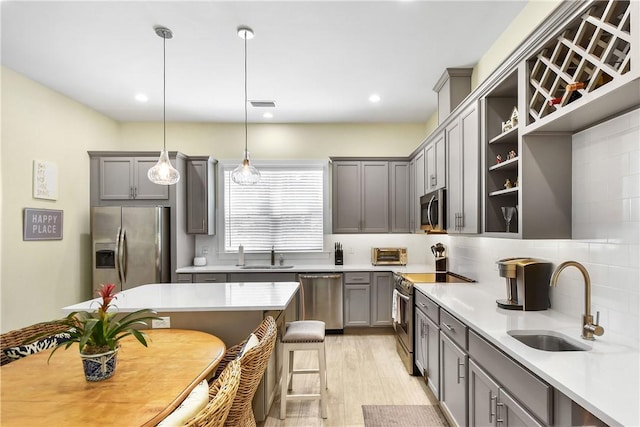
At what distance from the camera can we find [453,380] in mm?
2322

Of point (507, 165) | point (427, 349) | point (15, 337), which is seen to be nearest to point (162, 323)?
point (15, 337)

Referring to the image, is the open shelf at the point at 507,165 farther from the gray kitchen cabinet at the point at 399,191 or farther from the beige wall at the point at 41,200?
the beige wall at the point at 41,200

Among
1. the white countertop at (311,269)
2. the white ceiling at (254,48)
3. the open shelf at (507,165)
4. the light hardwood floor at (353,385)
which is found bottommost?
the light hardwood floor at (353,385)

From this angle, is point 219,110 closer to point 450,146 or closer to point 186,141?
point 186,141

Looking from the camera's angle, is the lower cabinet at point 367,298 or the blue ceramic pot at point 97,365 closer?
the blue ceramic pot at point 97,365

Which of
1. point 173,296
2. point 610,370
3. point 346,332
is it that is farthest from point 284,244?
point 610,370

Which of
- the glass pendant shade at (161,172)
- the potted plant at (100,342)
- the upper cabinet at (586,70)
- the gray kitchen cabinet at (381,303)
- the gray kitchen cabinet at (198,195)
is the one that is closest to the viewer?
the upper cabinet at (586,70)

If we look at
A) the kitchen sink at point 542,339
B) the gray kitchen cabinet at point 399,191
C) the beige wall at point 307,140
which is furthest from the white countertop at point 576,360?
the beige wall at point 307,140

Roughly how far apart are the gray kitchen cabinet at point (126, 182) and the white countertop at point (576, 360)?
3956mm

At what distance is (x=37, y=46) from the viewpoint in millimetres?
2963

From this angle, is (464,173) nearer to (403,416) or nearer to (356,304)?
(403,416)

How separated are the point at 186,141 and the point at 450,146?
3.89 meters

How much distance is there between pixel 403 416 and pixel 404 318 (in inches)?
42.1

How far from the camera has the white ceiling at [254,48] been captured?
8.20ft
